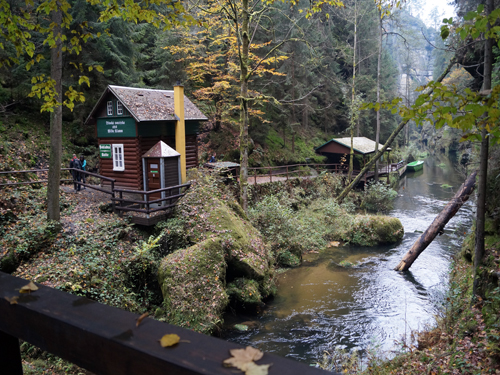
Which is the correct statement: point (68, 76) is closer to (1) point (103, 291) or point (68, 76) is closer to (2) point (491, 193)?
(1) point (103, 291)

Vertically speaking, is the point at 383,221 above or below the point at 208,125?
below

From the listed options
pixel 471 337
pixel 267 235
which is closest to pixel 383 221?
→ pixel 267 235

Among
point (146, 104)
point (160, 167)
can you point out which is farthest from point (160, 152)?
point (146, 104)

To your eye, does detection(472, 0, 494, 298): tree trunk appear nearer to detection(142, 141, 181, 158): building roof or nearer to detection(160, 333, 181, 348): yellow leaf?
detection(160, 333, 181, 348): yellow leaf

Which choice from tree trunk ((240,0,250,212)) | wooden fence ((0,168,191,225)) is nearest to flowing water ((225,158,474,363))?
wooden fence ((0,168,191,225))

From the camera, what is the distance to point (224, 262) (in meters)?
10.7

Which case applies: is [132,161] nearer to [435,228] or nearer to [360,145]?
[435,228]

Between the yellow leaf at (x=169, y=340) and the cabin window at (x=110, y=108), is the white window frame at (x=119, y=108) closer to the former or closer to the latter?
the cabin window at (x=110, y=108)

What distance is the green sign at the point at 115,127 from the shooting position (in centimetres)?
1520

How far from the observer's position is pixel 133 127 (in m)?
15.1

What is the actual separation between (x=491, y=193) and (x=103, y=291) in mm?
11492

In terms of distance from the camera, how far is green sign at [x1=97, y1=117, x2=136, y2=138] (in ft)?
49.9

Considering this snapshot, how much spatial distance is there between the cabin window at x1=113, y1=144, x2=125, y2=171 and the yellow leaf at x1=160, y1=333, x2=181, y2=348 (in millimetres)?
15973

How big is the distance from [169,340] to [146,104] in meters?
15.8
